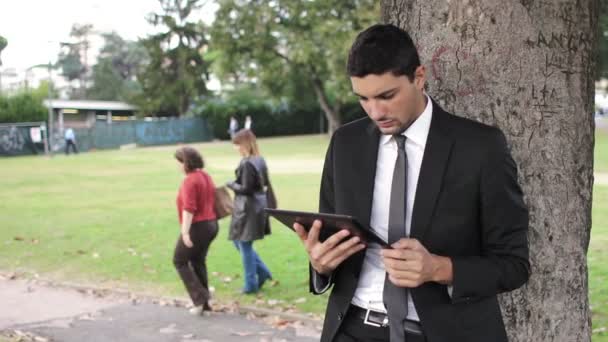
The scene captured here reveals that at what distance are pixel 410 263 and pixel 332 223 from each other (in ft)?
0.93

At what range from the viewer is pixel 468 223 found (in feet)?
8.05

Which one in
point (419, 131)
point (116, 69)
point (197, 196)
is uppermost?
point (116, 69)

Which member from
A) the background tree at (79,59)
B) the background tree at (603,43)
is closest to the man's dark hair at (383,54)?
the background tree at (603,43)

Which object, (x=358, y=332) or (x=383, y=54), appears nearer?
(x=383, y=54)

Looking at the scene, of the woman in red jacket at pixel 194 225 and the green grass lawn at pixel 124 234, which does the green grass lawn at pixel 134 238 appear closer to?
the green grass lawn at pixel 124 234

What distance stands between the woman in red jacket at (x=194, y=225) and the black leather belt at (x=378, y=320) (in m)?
5.47

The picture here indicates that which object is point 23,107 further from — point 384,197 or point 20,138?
point 384,197

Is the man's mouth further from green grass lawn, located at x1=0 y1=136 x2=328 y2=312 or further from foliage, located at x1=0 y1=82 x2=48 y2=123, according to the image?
foliage, located at x1=0 y1=82 x2=48 y2=123

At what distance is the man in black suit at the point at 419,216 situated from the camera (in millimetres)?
2418

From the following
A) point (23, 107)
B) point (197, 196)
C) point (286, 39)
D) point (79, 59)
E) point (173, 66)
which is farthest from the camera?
point (79, 59)

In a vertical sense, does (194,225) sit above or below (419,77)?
below

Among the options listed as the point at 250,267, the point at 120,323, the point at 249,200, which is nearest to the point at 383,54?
the point at 120,323

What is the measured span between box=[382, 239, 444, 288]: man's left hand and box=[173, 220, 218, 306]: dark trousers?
5855mm

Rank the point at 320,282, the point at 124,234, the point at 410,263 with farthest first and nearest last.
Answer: the point at 124,234
the point at 320,282
the point at 410,263
